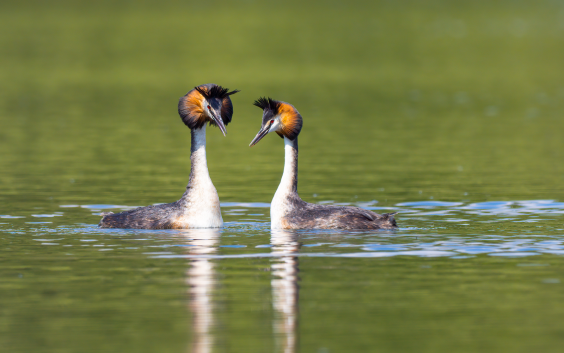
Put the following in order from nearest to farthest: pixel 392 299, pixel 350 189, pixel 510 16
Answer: pixel 392 299, pixel 350 189, pixel 510 16

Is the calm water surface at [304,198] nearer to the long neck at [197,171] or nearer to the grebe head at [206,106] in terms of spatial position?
the long neck at [197,171]

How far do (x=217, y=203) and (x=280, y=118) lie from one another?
1.83m

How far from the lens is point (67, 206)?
2266cm

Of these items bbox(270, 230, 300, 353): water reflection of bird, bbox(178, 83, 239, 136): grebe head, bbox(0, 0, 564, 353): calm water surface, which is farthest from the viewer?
bbox(178, 83, 239, 136): grebe head

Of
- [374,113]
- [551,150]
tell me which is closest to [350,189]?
[551,150]

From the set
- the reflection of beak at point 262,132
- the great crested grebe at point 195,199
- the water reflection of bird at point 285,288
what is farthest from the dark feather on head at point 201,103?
the water reflection of bird at point 285,288

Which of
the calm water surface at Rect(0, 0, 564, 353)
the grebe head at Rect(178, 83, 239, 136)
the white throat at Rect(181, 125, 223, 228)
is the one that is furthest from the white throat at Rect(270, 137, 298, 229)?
the grebe head at Rect(178, 83, 239, 136)

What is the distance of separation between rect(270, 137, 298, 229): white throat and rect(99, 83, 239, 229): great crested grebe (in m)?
A: 0.96

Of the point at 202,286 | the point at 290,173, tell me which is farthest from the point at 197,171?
the point at 202,286

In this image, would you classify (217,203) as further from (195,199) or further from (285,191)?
(285,191)

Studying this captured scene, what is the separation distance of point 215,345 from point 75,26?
8642 centimetres

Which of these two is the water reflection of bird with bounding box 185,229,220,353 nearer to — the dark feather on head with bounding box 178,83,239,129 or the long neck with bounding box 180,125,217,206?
the long neck with bounding box 180,125,217,206

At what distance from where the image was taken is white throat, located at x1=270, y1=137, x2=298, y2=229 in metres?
19.4

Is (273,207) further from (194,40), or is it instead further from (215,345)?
(194,40)
